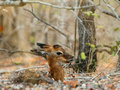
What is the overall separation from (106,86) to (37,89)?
147 centimetres

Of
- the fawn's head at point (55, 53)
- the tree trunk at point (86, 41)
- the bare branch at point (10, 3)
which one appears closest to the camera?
the fawn's head at point (55, 53)

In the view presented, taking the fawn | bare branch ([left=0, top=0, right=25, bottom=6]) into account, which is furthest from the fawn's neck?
bare branch ([left=0, top=0, right=25, bottom=6])

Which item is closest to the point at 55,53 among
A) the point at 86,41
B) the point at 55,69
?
the point at 55,69

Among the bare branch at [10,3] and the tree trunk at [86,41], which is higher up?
the bare branch at [10,3]

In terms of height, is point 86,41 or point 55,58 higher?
point 86,41

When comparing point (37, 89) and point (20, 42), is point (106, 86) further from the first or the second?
point (20, 42)

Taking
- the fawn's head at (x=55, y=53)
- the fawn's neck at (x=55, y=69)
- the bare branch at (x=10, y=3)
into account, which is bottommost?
the fawn's neck at (x=55, y=69)

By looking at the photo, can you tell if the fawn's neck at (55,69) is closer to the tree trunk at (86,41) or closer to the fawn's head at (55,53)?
the fawn's head at (55,53)

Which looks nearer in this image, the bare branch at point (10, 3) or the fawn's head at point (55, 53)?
the fawn's head at point (55, 53)

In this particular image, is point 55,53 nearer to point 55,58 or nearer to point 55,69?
point 55,58

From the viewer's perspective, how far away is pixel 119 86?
5.50 metres

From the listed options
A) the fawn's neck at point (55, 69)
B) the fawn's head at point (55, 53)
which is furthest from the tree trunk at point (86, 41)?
the fawn's neck at point (55, 69)

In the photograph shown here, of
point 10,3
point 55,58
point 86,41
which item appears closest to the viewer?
point 55,58

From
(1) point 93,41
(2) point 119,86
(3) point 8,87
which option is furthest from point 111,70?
(3) point 8,87
